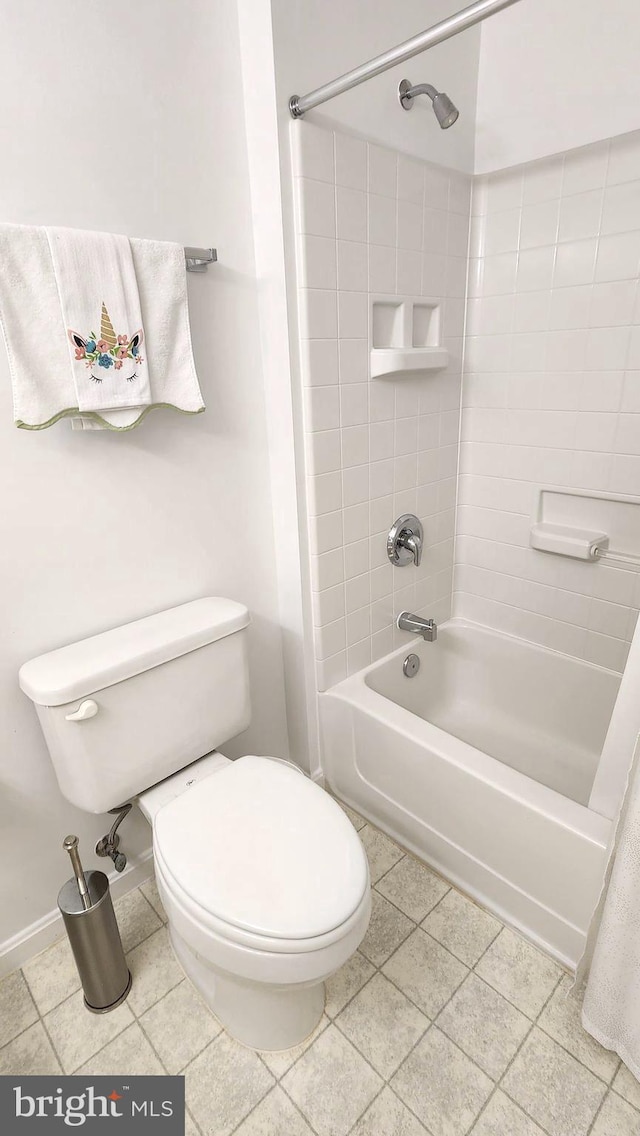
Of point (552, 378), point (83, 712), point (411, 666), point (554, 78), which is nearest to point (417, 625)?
point (411, 666)

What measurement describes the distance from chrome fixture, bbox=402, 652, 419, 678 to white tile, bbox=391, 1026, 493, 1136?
36.2 inches

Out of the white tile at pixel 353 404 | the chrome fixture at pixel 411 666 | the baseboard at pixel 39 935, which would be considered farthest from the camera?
the chrome fixture at pixel 411 666

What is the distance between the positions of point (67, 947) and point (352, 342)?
164cm

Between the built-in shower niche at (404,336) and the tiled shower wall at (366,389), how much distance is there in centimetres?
3

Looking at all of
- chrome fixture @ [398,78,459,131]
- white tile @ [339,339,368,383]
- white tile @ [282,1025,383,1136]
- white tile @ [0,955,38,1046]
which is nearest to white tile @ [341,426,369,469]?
white tile @ [339,339,368,383]

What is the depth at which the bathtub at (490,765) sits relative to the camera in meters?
1.24

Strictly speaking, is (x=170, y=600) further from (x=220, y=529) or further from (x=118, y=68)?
(x=118, y=68)

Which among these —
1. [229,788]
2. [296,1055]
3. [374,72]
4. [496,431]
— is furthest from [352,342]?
[296,1055]

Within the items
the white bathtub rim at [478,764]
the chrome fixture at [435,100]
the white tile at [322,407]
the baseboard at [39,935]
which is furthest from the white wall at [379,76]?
the baseboard at [39,935]

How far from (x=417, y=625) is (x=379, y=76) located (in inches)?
55.5

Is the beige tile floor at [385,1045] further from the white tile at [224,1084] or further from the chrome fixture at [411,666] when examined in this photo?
the chrome fixture at [411,666]

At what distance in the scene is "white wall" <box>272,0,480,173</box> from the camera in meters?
1.15

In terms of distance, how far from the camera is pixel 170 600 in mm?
1388

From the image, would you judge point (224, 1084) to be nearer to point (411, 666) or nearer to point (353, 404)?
point (411, 666)
